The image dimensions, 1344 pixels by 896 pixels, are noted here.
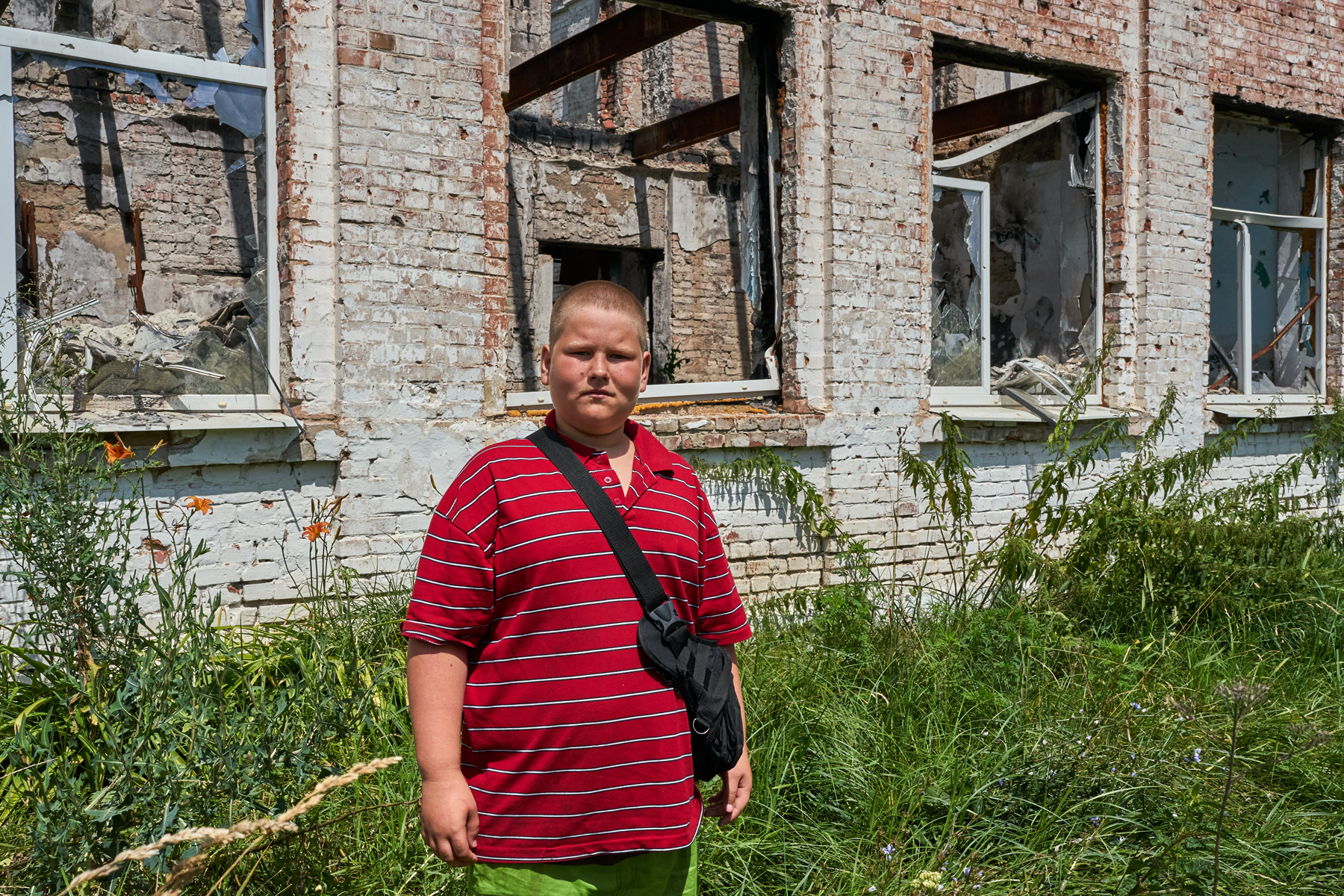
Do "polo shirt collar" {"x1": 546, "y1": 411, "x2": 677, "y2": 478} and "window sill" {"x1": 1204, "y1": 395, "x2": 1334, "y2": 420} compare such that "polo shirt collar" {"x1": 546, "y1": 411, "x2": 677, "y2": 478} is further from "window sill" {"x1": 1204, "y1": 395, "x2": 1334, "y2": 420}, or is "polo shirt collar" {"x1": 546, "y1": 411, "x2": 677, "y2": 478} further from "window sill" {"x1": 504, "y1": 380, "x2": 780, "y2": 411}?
"window sill" {"x1": 1204, "y1": 395, "x2": 1334, "y2": 420}

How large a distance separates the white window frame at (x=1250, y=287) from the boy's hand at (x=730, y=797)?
6058mm

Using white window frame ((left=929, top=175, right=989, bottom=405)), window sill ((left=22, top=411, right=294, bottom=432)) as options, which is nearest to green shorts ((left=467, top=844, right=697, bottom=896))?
window sill ((left=22, top=411, right=294, bottom=432))

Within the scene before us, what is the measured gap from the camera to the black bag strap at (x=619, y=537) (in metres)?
1.75

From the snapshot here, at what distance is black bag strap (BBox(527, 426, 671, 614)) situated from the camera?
5.74 ft

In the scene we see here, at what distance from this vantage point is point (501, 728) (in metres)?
1.70

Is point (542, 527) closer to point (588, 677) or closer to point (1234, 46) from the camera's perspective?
point (588, 677)

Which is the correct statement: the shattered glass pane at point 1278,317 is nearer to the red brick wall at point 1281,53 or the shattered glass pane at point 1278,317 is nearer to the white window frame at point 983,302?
the red brick wall at point 1281,53

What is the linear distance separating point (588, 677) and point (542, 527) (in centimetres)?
26

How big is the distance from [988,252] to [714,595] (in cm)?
470

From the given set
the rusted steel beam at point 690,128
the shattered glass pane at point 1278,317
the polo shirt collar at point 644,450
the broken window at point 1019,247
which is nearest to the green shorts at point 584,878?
the polo shirt collar at point 644,450

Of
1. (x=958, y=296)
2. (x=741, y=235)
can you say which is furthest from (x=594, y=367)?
(x=958, y=296)

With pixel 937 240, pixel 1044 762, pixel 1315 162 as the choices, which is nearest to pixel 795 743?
pixel 1044 762

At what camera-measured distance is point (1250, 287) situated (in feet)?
23.8

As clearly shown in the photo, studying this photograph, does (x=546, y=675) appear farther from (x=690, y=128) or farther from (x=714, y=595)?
(x=690, y=128)
